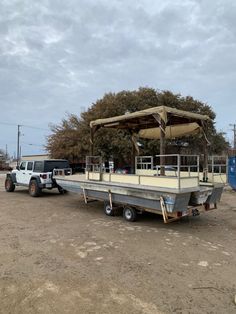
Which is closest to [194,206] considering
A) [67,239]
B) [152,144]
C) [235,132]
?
[67,239]

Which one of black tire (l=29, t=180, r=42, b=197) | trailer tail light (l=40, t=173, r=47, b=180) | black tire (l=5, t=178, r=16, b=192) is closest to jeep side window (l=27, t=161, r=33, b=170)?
black tire (l=29, t=180, r=42, b=197)

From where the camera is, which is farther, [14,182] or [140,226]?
[14,182]

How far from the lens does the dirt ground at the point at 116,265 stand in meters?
Result: 3.74

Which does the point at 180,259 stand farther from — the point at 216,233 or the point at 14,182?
the point at 14,182

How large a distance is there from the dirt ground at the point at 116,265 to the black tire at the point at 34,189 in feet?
15.6

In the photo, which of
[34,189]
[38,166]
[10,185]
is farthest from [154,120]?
[10,185]

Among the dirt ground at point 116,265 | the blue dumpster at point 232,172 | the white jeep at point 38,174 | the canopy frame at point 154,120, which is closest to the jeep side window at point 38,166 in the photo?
the white jeep at point 38,174

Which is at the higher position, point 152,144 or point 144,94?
point 144,94

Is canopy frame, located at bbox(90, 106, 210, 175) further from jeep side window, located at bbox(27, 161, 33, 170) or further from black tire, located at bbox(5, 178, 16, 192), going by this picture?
black tire, located at bbox(5, 178, 16, 192)

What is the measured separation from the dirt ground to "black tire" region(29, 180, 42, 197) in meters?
4.74

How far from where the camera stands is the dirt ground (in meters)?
3.74

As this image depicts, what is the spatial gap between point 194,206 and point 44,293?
5.00 metres

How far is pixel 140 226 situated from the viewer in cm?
799

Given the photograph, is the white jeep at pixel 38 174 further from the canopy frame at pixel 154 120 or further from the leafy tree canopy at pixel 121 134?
the leafy tree canopy at pixel 121 134
